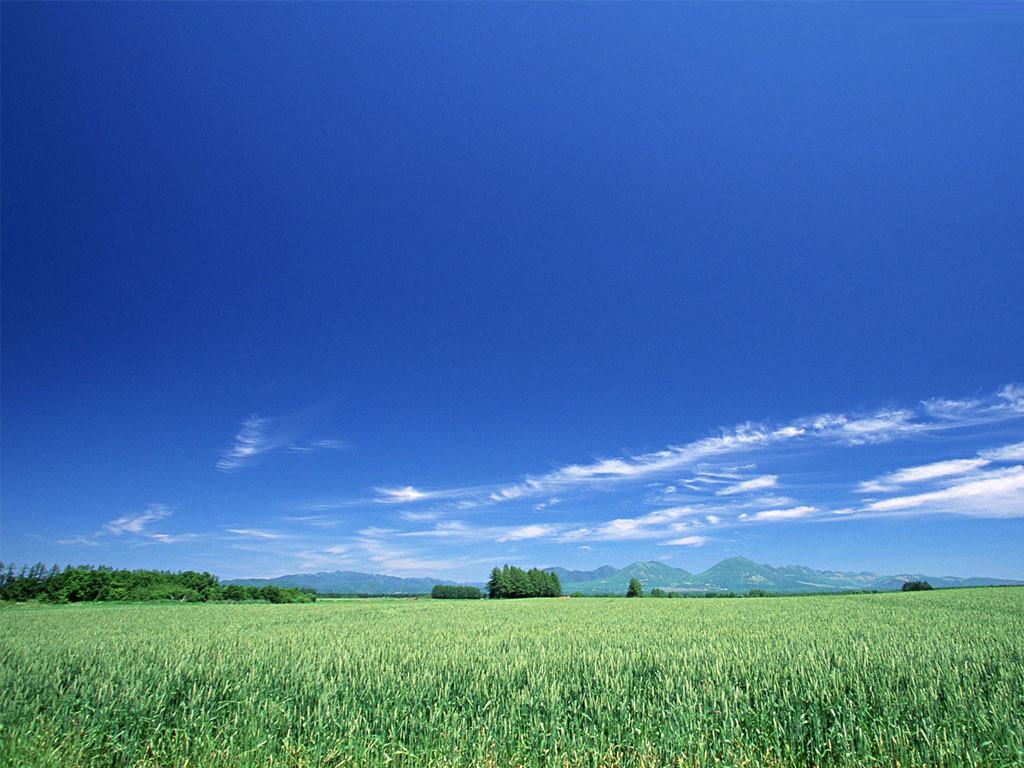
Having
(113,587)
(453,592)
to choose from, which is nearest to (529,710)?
(113,587)

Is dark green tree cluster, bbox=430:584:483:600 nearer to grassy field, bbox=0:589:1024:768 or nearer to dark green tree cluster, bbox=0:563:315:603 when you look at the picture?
dark green tree cluster, bbox=0:563:315:603

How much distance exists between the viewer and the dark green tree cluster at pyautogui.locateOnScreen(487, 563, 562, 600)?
358ft

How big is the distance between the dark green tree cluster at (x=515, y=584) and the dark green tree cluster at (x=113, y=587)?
4910 centimetres

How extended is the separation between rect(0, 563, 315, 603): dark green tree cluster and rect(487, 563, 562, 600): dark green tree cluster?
4910 centimetres

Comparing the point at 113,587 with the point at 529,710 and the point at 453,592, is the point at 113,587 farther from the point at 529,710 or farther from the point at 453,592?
the point at 529,710

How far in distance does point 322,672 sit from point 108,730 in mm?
3218

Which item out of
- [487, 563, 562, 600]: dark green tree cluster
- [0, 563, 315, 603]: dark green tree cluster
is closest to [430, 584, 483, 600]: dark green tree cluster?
[487, 563, 562, 600]: dark green tree cluster

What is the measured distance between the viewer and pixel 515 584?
10975 cm

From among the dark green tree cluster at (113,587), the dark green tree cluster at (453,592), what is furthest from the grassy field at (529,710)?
the dark green tree cluster at (453,592)

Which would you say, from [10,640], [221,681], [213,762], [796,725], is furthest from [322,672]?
[10,640]

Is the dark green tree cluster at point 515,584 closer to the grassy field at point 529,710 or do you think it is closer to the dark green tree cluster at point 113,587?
the dark green tree cluster at point 113,587

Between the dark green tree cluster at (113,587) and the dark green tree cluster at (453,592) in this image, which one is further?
the dark green tree cluster at (453,592)

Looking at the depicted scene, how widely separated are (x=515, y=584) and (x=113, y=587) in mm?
75268

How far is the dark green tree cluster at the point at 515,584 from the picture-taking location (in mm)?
109062
